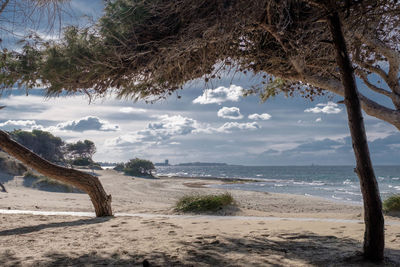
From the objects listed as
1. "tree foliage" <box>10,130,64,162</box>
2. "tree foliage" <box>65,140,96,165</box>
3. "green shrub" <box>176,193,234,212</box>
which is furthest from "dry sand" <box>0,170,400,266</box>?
"tree foliage" <box>65,140,96,165</box>

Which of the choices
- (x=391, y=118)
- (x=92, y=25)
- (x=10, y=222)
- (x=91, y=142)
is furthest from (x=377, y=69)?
(x=91, y=142)

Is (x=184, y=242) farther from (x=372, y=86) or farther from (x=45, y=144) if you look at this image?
(x=45, y=144)

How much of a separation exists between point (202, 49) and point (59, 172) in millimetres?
4631

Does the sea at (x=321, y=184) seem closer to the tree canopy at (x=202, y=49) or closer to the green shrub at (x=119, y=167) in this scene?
the tree canopy at (x=202, y=49)

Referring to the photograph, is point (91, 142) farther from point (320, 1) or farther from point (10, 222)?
point (320, 1)

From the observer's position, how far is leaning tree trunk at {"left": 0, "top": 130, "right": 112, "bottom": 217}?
25.5 ft

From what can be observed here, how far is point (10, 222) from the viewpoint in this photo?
7465 millimetres

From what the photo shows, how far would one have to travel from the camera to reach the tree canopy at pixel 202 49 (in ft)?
17.2

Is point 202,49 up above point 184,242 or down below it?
above

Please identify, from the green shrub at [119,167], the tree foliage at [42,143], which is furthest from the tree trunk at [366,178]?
the green shrub at [119,167]

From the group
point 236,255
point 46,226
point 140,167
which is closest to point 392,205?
point 236,255

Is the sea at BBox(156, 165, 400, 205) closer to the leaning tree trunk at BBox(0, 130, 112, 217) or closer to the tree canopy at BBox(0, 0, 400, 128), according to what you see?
the tree canopy at BBox(0, 0, 400, 128)

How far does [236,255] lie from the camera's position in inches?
174

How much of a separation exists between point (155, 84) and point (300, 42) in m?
3.10
